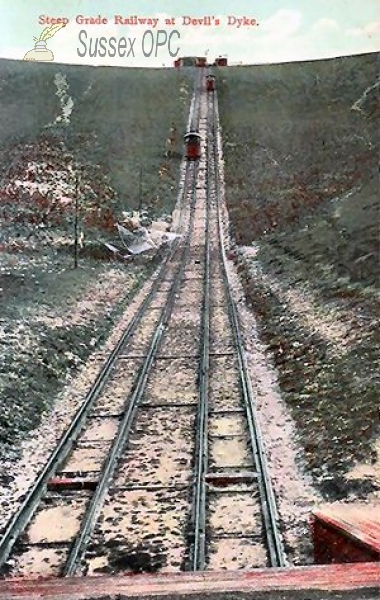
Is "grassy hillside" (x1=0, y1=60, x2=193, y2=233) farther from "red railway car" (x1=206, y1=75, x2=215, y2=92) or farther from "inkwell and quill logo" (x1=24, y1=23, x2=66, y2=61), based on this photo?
"inkwell and quill logo" (x1=24, y1=23, x2=66, y2=61)

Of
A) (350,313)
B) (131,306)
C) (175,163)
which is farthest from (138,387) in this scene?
(175,163)

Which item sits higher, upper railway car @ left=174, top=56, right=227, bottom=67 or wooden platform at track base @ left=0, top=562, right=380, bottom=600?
upper railway car @ left=174, top=56, right=227, bottom=67

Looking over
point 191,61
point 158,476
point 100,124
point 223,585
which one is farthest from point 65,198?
point 191,61

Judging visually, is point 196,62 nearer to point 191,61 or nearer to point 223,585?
point 191,61

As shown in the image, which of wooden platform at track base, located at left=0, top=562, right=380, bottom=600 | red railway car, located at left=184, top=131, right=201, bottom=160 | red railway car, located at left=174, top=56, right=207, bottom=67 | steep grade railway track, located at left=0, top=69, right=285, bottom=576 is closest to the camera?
wooden platform at track base, located at left=0, top=562, right=380, bottom=600

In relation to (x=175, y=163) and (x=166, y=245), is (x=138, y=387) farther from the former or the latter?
(x=175, y=163)

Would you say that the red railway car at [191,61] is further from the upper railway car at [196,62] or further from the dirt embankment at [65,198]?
the dirt embankment at [65,198]

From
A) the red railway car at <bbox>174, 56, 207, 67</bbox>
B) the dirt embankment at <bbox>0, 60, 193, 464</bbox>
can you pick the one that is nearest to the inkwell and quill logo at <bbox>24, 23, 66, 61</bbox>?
the dirt embankment at <bbox>0, 60, 193, 464</bbox>
